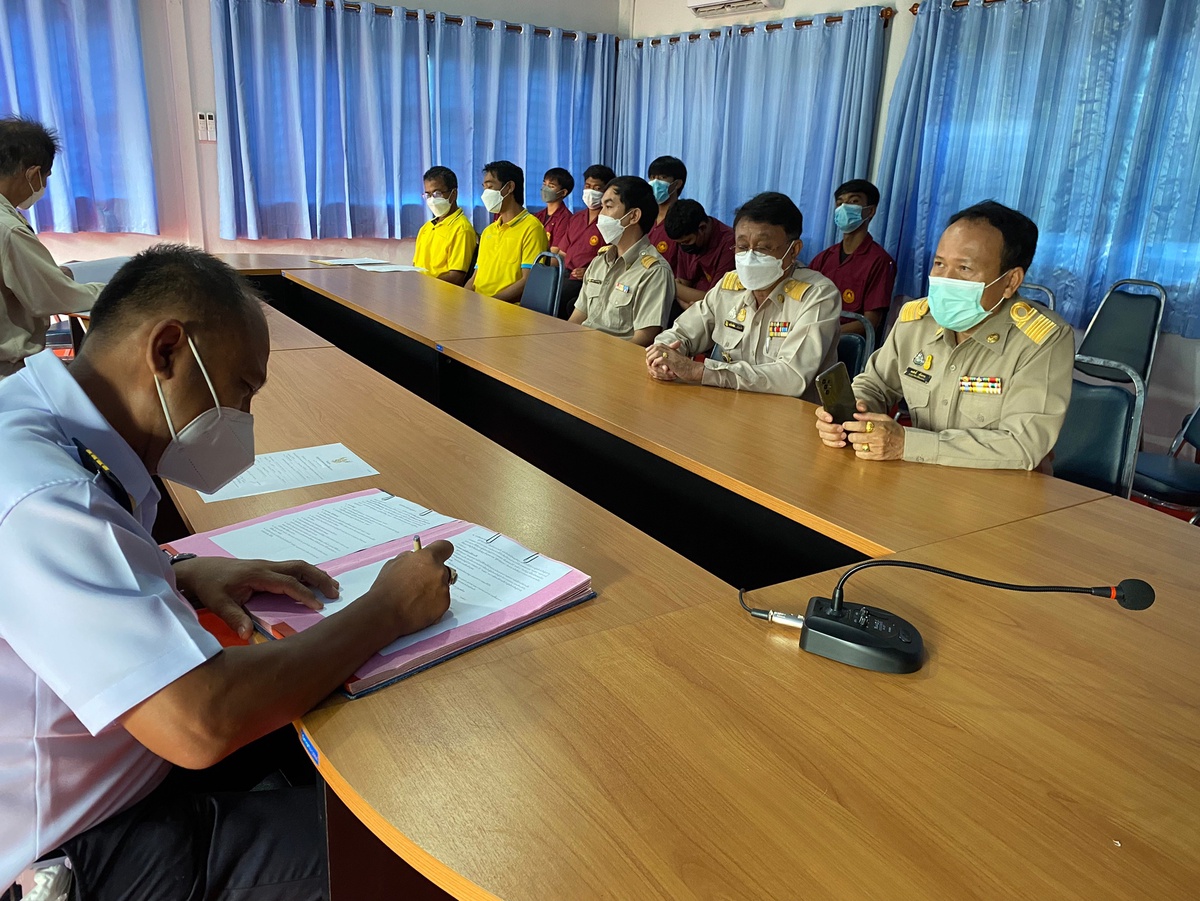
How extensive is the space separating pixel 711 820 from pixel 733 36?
5.92 metres

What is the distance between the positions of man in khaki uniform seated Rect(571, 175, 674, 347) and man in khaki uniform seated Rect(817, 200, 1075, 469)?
177 centimetres

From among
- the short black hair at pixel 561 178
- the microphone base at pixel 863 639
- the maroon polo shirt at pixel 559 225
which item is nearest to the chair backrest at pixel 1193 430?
the microphone base at pixel 863 639

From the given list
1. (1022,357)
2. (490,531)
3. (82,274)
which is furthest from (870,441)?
(82,274)

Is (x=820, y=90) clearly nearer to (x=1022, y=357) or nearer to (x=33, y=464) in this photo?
(x=1022, y=357)

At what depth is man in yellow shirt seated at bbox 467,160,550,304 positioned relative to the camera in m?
4.89

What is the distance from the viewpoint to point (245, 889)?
91 centimetres

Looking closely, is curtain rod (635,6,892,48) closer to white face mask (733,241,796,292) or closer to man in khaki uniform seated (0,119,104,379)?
white face mask (733,241,796,292)

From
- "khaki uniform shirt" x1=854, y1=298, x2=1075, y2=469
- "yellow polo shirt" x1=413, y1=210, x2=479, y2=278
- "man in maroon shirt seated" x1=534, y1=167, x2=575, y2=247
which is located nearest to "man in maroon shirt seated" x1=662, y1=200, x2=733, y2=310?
"man in maroon shirt seated" x1=534, y1=167, x2=575, y2=247

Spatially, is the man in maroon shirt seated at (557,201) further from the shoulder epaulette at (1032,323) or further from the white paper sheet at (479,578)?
the white paper sheet at (479,578)

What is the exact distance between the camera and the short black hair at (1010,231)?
1.77 metres

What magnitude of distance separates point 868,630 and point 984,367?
3.85 feet

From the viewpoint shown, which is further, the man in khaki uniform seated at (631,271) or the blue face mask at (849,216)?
the blue face mask at (849,216)

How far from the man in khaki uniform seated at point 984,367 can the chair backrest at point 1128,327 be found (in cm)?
189

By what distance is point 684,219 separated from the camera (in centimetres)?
463
